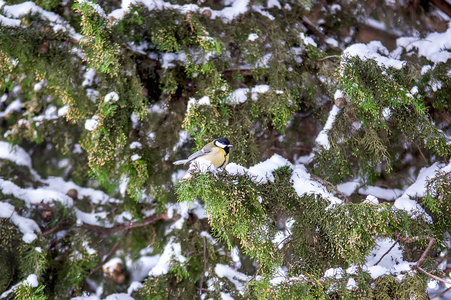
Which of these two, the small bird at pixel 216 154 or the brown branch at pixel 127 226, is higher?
the small bird at pixel 216 154

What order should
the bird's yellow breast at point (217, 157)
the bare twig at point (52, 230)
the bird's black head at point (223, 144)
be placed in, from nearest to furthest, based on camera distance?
the bird's yellow breast at point (217, 157) → the bird's black head at point (223, 144) → the bare twig at point (52, 230)

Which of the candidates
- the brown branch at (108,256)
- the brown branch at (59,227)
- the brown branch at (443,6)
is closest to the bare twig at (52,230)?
the brown branch at (59,227)

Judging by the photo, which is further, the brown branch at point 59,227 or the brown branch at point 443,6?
the brown branch at point 443,6

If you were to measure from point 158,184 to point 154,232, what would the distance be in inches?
37.2

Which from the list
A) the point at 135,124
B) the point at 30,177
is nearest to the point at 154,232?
the point at 135,124

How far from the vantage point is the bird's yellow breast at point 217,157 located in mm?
2990

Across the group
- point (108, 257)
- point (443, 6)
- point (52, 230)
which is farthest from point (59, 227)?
point (443, 6)

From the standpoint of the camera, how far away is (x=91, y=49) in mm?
3793

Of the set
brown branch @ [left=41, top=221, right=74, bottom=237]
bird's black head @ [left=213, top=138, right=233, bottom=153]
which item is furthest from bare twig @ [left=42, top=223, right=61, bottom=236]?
bird's black head @ [left=213, top=138, right=233, bottom=153]

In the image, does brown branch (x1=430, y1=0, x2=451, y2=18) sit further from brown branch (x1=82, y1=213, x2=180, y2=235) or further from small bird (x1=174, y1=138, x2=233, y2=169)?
brown branch (x1=82, y1=213, x2=180, y2=235)

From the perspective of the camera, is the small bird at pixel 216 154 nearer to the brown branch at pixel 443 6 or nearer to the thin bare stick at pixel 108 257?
the thin bare stick at pixel 108 257

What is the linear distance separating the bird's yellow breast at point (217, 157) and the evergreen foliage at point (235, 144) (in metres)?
0.11

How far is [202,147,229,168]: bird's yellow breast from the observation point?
2990 mm

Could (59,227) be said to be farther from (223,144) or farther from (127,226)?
(223,144)
